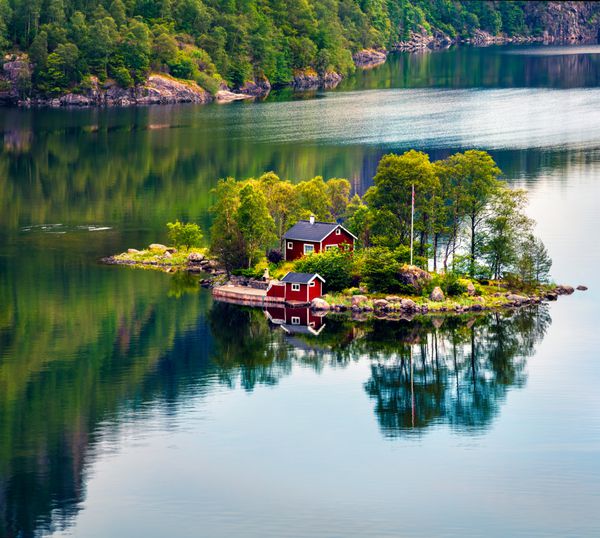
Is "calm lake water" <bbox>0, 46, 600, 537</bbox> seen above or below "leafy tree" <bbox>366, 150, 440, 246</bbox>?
below

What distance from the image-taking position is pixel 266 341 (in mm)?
80000

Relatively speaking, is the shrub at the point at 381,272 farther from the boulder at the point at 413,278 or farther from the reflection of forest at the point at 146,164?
the reflection of forest at the point at 146,164

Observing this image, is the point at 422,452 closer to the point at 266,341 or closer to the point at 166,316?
the point at 266,341

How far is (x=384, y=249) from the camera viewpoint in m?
87.2

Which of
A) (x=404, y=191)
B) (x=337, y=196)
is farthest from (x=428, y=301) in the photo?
(x=337, y=196)

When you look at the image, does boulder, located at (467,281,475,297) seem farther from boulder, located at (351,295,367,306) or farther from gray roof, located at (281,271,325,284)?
gray roof, located at (281,271,325,284)

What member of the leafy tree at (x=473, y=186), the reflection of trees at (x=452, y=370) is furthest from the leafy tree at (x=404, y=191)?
the reflection of trees at (x=452, y=370)

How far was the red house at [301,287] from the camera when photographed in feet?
280

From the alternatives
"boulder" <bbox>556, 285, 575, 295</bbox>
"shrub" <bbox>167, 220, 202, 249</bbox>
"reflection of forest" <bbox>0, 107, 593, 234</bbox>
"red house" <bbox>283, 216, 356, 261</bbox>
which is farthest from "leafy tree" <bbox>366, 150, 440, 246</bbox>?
"reflection of forest" <bbox>0, 107, 593, 234</bbox>

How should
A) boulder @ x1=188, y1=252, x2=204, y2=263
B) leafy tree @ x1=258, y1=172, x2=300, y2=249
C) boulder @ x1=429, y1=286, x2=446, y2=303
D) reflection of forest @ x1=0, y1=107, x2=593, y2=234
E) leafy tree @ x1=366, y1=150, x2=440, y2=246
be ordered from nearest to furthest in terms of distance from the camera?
boulder @ x1=429, y1=286, x2=446, y2=303 → leafy tree @ x1=366, y1=150, x2=440, y2=246 → leafy tree @ x1=258, y1=172, x2=300, y2=249 → boulder @ x1=188, y1=252, x2=204, y2=263 → reflection of forest @ x1=0, y1=107, x2=593, y2=234

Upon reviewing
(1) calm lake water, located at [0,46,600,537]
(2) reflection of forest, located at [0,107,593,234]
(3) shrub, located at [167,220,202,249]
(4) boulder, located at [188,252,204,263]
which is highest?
(2) reflection of forest, located at [0,107,593,234]

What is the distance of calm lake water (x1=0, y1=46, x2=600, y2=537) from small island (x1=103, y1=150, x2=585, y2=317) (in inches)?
88.3

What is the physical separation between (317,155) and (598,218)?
41.0m

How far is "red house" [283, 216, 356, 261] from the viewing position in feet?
296
